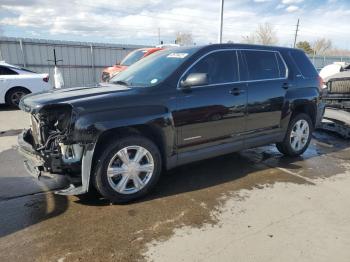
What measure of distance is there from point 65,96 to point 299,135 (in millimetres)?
3931

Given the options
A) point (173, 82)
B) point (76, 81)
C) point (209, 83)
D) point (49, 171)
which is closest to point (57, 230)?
point (49, 171)

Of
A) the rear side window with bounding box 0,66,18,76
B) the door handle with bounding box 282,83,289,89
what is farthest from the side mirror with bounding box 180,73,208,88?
the rear side window with bounding box 0,66,18,76

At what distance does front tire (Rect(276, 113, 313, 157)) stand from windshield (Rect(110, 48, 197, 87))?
227 centimetres

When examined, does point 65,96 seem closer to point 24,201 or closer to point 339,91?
point 24,201

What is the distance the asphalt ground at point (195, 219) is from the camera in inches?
116

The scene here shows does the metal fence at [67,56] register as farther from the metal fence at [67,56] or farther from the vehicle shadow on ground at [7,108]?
the vehicle shadow on ground at [7,108]

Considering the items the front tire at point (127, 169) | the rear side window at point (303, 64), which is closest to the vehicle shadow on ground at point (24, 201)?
the front tire at point (127, 169)

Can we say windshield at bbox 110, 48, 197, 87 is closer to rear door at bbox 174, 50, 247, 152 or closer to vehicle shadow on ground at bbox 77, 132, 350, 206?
rear door at bbox 174, 50, 247, 152

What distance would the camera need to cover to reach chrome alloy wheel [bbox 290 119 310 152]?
18.3 feet

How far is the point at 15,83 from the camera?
34.5 ft

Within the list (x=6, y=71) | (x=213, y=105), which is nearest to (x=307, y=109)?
(x=213, y=105)

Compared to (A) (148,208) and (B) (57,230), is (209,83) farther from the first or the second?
(B) (57,230)

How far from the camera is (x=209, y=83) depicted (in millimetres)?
4324

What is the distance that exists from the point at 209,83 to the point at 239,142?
1.03m
